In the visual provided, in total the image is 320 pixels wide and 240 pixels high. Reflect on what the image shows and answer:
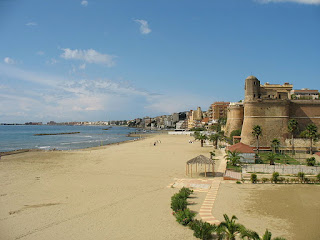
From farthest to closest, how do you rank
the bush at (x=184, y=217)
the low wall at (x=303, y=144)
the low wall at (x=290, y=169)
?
the low wall at (x=303, y=144) < the low wall at (x=290, y=169) < the bush at (x=184, y=217)

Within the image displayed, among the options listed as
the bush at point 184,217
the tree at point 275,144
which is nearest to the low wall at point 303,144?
the tree at point 275,144

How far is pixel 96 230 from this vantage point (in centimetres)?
1009

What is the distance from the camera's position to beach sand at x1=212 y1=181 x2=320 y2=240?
9.72 meters

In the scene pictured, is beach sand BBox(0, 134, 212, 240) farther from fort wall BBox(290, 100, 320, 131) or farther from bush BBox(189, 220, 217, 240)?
fort wall BBox(290, 100, 320, 131)

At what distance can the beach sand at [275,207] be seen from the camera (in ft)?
31.9

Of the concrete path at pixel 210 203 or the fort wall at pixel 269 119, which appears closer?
the concrete path at pixel 210 203

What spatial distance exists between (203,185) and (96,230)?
7.99 meters

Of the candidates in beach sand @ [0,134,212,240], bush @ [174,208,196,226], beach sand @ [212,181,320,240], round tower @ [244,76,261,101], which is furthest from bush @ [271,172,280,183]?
round tower @ [244,76,261,101]

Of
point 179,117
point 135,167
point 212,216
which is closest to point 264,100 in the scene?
point 135,167

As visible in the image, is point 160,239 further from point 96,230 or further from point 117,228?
point 96,230

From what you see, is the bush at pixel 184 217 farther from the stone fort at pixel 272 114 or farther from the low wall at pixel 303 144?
the low wall at pixel 303 144

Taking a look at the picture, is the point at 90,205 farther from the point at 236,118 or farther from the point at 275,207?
the point at 236,118

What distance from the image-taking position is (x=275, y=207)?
12.0m

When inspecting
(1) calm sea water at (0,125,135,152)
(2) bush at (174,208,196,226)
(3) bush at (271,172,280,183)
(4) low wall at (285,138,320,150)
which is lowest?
(1) calm sea water at (0,125,135,152)
